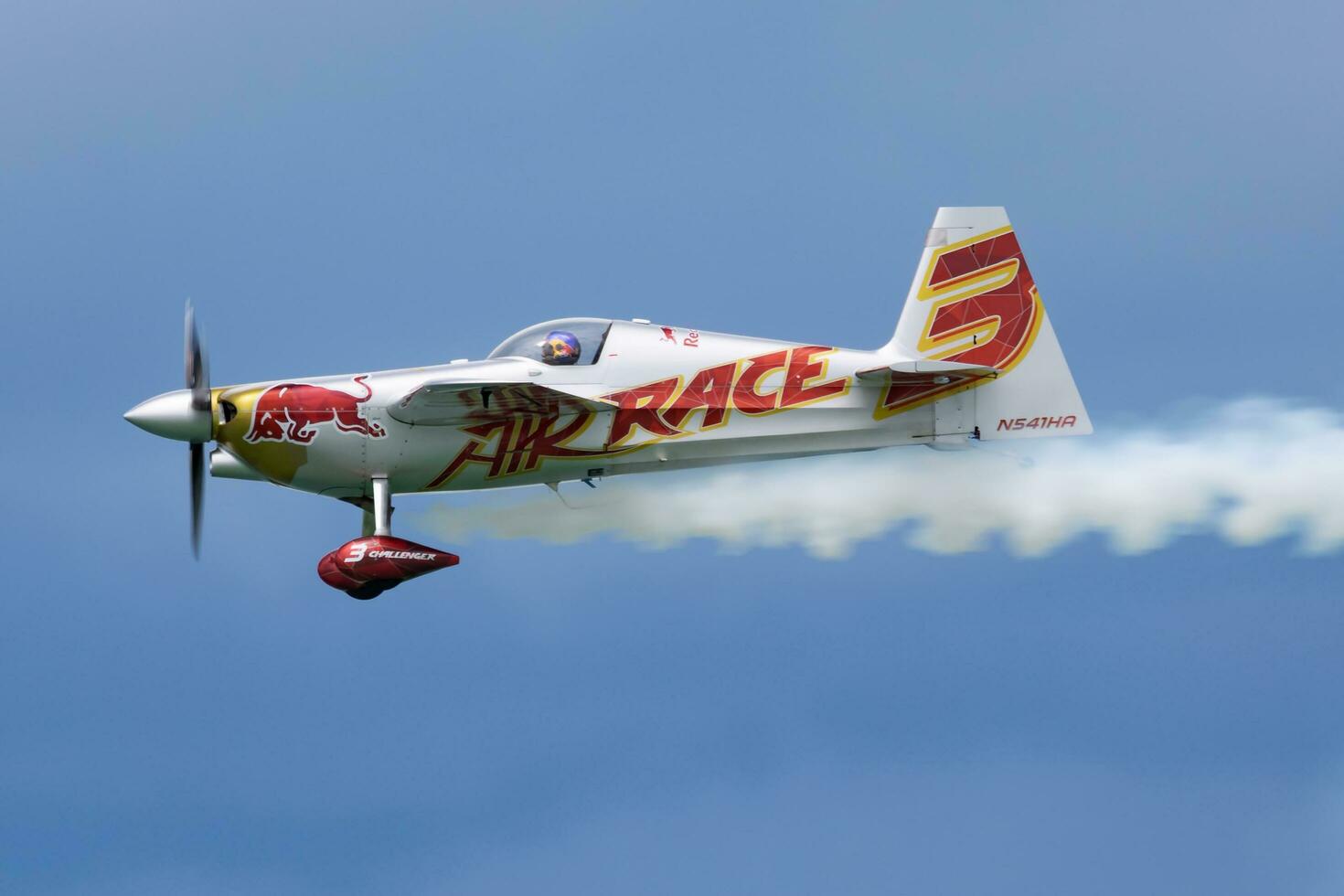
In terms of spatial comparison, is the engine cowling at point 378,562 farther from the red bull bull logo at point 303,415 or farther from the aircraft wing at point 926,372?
the aircraft wing at point 926,372

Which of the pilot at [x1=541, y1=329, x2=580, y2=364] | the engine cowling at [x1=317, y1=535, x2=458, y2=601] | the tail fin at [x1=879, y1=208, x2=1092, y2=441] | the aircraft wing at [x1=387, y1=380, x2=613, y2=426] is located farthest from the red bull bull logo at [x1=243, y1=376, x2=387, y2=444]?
the tail fin at [x1=879, y1=208, x2=1092, y2=441]

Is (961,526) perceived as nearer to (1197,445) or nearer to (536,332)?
(1197,445)

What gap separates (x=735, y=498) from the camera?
42375 mm

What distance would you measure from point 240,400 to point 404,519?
3.69 meters

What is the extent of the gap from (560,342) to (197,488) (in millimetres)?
5259

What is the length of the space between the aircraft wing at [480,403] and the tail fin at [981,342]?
13.7ft

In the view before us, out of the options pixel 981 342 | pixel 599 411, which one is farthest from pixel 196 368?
pixel 981 342

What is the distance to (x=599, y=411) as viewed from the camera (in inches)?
1583

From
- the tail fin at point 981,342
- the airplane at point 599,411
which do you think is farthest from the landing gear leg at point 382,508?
the tail fin at point 981,342

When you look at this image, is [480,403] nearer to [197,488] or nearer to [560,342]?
Result: [560,342]

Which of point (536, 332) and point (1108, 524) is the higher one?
point (536, 332)

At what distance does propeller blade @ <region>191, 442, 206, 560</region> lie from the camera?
134 feet

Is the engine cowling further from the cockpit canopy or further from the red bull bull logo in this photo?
the cockpit canopy

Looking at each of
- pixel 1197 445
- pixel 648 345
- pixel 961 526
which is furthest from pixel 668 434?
pixel 1197 445
